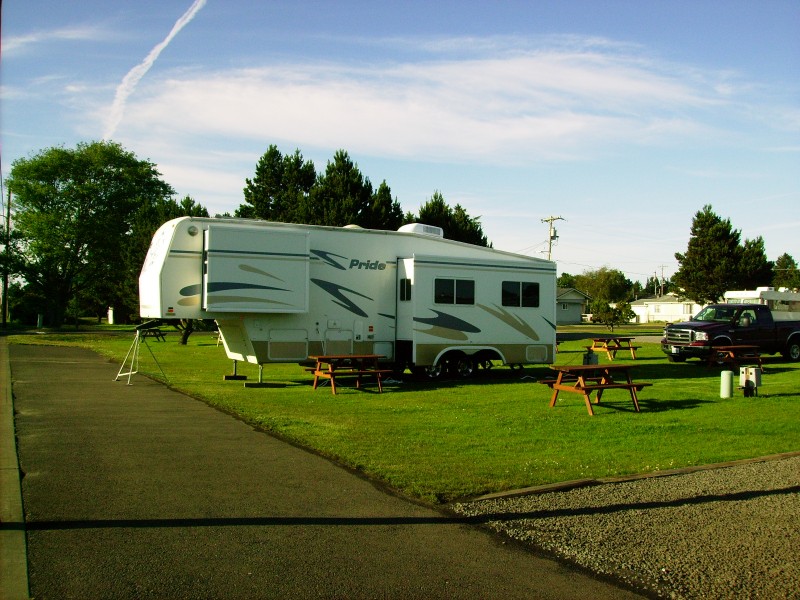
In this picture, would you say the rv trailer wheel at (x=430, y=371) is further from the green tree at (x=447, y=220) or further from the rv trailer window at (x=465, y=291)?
the green tree at (x=447, y=220)

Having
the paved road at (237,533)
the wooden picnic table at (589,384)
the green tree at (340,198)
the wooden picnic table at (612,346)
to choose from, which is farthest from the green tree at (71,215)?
the paved road at (237,533)

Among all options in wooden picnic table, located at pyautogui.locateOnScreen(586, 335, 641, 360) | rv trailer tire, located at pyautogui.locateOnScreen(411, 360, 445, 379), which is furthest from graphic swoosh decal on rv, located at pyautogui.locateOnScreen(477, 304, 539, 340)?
wooden picnic table, located at pyautogui.locateOnScreen(586, 335, 641, 360)

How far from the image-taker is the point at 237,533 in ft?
18.2

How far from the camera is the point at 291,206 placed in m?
44.8

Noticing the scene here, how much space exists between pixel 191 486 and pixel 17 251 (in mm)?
58729

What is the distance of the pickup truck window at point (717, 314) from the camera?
23500 millimetres

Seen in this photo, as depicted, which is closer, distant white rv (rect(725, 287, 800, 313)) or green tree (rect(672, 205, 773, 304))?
distant white rv (rect(725, 287, 800, 313))

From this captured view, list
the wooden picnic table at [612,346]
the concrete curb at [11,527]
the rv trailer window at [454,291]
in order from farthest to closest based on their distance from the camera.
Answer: the wooden picnic table at [612,346] < the rv trailer window at [454,291] < the concrete curb at [11,527]

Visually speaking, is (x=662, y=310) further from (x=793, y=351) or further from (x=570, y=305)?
(x=793, y=351)

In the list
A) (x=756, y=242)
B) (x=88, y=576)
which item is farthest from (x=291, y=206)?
(x=88, y=576)

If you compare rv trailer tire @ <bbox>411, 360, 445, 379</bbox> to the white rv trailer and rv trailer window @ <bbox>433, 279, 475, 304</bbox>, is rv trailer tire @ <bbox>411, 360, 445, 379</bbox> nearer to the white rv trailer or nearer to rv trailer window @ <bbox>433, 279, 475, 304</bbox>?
the white rv trailer

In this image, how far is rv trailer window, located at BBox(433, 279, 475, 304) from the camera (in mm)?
17531

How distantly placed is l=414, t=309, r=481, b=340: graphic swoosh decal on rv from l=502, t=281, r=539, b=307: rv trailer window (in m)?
1.26

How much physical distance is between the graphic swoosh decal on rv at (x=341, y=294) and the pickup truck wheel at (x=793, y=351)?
15.4 metres
